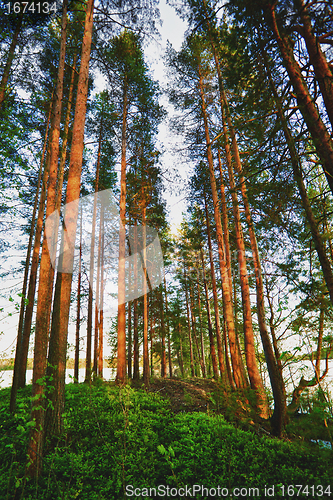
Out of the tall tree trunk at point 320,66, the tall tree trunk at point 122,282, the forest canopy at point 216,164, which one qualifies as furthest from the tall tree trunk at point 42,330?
the tall tree trunk at point 320,66

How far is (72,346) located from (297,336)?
14.5m

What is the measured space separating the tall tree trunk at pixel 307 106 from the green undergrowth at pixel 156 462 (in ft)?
12.8

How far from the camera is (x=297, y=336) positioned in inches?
187

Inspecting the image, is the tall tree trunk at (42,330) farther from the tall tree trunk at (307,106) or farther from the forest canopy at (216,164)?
the tall tree trunk at (307,106)

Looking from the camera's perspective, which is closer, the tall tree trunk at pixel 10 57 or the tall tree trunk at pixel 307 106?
the tall tree trunk at pixel 307 106

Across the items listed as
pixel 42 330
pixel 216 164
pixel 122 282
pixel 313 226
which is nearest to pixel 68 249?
pixel 42 330

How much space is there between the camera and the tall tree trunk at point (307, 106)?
3.21m

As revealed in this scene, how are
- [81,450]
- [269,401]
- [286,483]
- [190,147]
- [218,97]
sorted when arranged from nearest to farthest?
[286,483] → [81,450] → [269,401] → [218,97] → [190,147]

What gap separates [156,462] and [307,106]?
6.08m

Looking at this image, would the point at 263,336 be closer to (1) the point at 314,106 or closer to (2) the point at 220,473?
(2) the point at 220,473

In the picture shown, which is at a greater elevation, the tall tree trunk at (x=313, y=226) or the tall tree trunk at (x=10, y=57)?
the tall tree trunk at (x=10, y=57)

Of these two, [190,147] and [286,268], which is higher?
[190,147]

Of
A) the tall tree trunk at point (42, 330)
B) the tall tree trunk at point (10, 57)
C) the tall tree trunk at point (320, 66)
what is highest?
the tall tree trunk at point (10, 57)

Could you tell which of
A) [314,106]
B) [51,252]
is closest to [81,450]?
[51,252]
